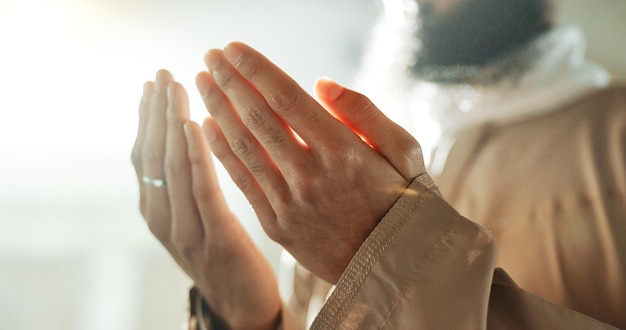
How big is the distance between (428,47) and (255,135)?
1.09 feet

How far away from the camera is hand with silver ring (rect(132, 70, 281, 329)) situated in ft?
1.71

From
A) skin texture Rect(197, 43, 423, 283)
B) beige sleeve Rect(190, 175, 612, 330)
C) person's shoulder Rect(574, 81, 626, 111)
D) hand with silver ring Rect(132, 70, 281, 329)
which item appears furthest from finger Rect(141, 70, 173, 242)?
person's shoulder Rect(574, 81, 626, 111)

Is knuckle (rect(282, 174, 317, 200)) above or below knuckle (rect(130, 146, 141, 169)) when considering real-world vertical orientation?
above

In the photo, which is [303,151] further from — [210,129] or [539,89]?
[539,89]

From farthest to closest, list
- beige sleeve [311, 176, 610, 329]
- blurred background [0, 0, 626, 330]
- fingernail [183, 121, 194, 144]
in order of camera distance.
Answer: blurred background [0, 0, 626, 330]
fingernail [183, 121, 194, 144]
beige sleeve [311, 176, 610, 329]

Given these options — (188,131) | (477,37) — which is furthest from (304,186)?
(477,37)

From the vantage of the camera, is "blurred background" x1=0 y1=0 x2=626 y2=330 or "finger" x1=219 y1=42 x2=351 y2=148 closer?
"finger" x1=219 y1=42 x2=351 y2=148

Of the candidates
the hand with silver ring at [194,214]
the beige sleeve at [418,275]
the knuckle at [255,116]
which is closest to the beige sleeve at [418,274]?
the beige sleeve at [418,275]

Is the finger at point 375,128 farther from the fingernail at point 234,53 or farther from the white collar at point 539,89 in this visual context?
the white collar at point 539,89

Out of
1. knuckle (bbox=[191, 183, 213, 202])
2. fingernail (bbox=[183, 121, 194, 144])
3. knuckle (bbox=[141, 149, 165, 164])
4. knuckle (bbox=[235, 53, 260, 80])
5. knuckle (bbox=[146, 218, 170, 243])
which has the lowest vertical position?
knuckle (bbox=[146, 218, 170, 243])

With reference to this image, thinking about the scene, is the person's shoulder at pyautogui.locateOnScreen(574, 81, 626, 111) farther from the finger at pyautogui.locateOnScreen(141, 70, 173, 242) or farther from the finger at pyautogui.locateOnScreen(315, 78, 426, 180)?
the finger at pyautogui.locateOnScreen(141, 70, 173, 242)

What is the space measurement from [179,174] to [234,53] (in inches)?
7.0

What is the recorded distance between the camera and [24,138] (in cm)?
67

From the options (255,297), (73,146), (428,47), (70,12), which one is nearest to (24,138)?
(73,146)
